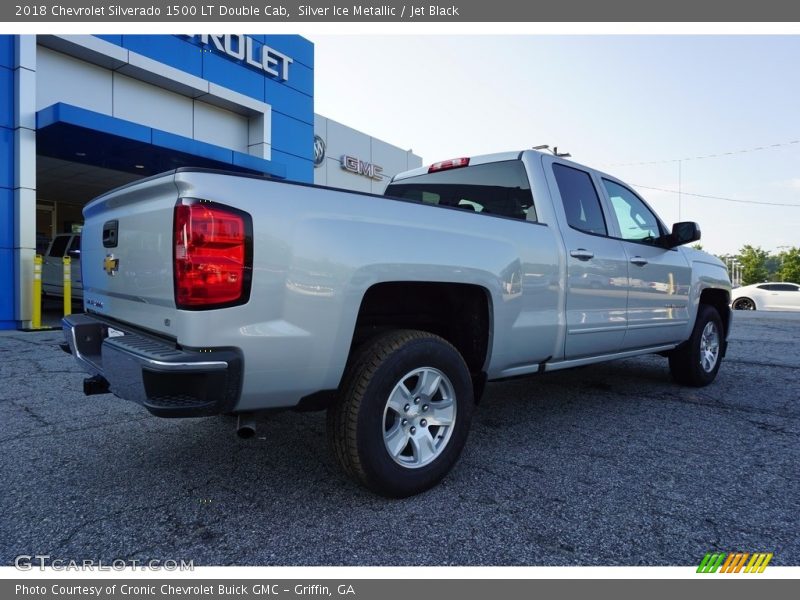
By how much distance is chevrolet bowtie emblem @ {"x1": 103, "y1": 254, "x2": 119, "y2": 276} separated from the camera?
2.65 metres

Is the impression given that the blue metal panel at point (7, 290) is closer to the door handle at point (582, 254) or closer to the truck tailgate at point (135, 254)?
the truck tailgate at point (135, 254)

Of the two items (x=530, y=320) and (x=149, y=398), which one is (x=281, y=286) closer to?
(x=149, y=398)

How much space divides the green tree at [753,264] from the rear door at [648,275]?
232 feet

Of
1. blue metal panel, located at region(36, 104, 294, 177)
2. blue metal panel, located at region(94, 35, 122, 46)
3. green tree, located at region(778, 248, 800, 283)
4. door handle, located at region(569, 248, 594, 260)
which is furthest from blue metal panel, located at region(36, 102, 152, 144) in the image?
green tree, located at region(778, 248, 800, 283)

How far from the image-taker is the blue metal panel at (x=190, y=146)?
10.8 metres

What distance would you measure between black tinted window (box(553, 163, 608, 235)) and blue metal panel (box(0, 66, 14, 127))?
9903 millimetres

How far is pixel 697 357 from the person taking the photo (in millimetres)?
5102

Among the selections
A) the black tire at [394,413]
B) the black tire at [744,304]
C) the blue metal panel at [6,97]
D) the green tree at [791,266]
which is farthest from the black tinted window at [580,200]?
the green tree at [791,266]

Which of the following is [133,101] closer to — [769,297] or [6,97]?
[6,97]

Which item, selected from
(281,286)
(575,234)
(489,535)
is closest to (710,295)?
(575,234)

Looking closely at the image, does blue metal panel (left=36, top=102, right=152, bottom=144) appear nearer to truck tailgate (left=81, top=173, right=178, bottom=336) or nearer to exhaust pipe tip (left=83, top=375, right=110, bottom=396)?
truck tailgate (left=81, top=173, right=178, bottom=336)

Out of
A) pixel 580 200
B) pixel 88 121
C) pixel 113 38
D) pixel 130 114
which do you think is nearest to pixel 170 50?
pixel 113 38

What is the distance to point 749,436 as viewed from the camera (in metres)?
3.63

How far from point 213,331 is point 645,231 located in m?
3.91
